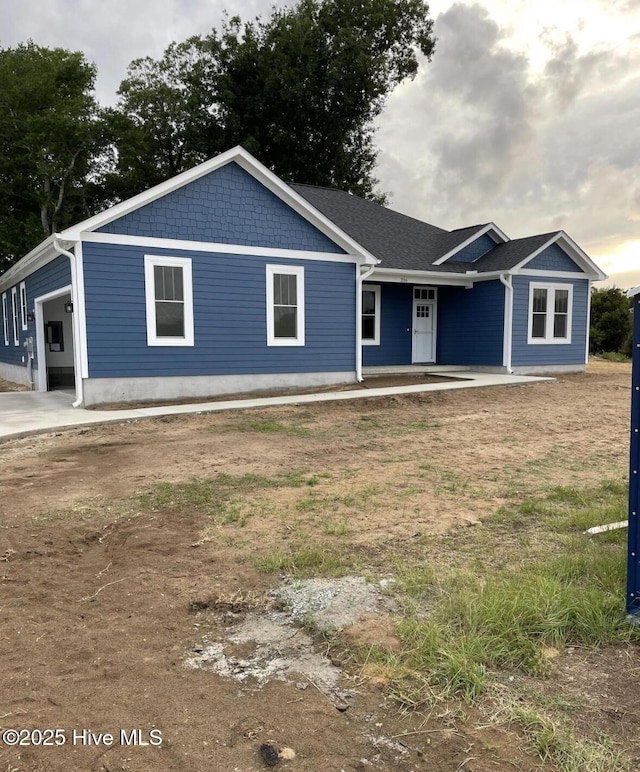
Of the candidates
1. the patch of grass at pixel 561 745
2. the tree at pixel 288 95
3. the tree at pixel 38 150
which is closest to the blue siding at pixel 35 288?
the tree at pixel 38 150

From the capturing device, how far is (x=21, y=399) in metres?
12.5

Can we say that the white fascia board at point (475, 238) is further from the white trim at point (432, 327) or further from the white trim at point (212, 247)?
the white trim at point (212, 247)

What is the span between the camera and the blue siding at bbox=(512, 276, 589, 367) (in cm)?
1577

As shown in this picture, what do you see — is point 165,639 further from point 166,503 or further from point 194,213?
point 194,213

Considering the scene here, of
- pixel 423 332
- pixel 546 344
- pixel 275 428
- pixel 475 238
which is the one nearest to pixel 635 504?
pixel 275 428

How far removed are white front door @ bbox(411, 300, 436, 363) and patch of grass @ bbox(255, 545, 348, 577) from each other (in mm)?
13790

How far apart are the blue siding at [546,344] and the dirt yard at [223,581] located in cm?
795

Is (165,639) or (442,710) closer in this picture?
(442,710)

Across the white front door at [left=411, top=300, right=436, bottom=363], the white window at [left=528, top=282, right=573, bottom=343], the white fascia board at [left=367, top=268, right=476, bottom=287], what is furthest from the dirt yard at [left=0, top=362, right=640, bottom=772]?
the white front door at [left=411, top=300, right=436, bottom=363]

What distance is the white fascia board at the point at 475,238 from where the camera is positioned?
1661 centimetres

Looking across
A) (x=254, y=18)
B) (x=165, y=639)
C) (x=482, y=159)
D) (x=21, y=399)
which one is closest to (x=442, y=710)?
(x=165, y=639)

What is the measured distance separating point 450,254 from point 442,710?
15.9m

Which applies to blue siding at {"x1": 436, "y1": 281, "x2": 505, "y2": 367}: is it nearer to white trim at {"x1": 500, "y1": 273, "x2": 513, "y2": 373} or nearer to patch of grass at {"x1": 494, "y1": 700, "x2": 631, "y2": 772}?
white trim at {"x1": 500, "y1": 273, "x2": 513, "y2": 373}

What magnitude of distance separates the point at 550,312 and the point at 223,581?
604 inches
